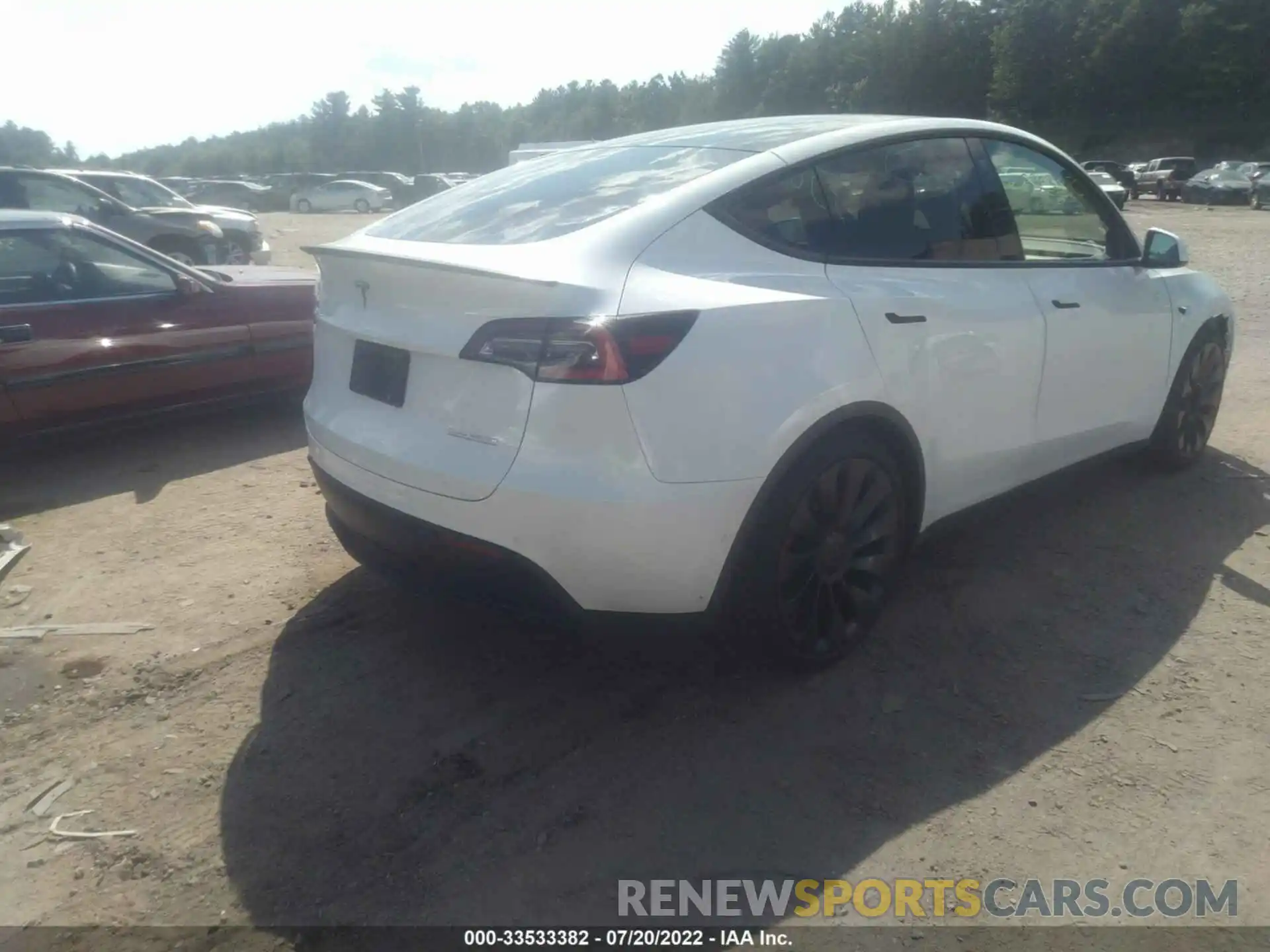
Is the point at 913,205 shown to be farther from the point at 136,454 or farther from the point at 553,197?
the point at 136,454

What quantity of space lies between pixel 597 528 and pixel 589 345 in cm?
48

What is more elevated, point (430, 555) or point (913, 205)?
point (913, 205)

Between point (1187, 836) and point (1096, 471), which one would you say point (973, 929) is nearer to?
point (1187, 836)

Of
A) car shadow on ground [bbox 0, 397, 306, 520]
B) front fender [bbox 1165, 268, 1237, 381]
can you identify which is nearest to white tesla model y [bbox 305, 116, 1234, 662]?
front fender [bbox 1165, 268, 1237, 381]

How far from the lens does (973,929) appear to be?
2.31m

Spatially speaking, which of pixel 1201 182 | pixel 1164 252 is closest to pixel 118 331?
pixel 1164 252

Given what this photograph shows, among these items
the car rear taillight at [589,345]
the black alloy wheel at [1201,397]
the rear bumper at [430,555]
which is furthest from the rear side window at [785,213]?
the black alloy wheel at [1201,397]

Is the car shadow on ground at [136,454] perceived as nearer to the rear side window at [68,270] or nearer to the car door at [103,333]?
the car door at [103,333]

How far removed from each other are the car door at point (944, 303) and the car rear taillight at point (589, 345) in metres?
0.75

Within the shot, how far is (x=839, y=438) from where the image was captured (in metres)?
3.10

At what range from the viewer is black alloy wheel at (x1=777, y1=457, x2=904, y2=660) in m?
3.07

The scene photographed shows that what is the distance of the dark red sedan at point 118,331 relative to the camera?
5266 millimetres

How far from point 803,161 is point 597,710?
1863 millimetres

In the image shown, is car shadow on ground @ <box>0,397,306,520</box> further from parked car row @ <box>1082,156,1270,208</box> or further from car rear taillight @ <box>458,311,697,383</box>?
parked car row @ <box>1082,156,1270,208</box>
